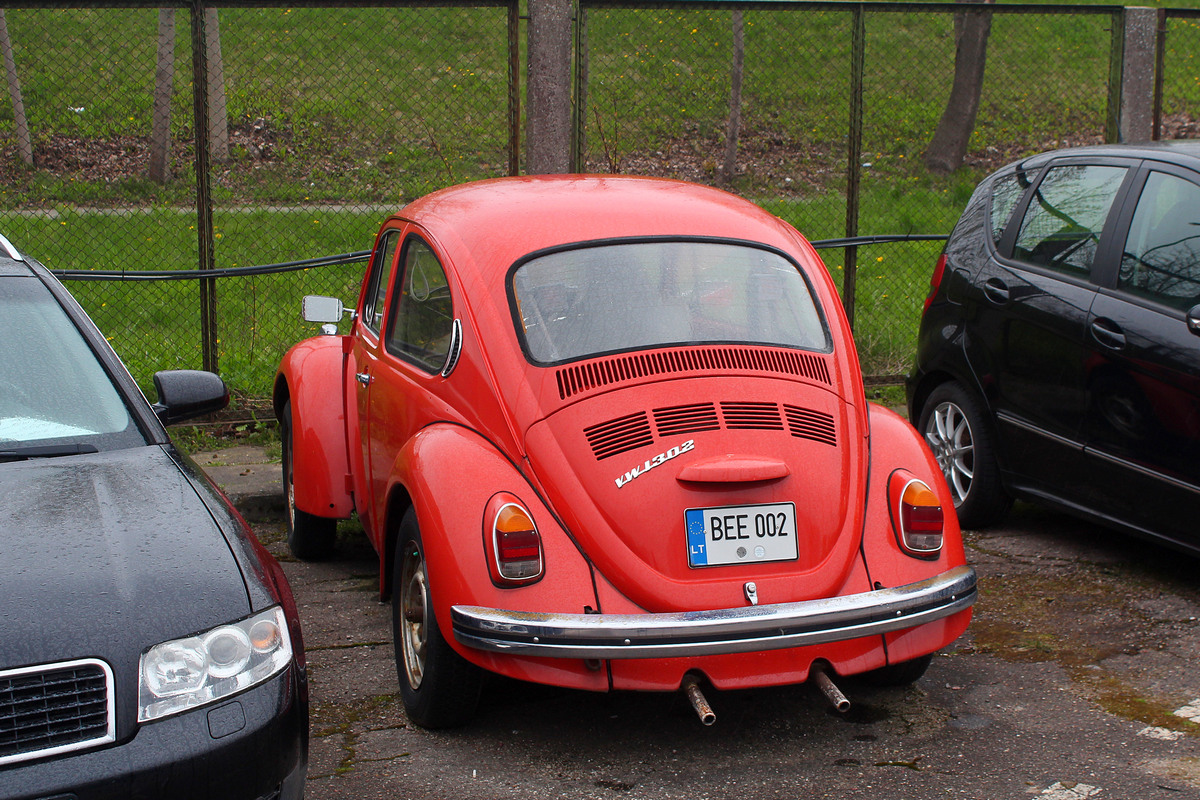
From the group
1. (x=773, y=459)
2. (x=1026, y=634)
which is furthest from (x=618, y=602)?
(x=1026, y=634)

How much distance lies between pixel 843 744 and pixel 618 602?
2.82 feet

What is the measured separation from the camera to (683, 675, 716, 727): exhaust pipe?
3086 mm

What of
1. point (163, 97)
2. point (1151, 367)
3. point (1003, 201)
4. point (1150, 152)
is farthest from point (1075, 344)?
point (163, 97)

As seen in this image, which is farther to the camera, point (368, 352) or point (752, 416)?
point (368, 352)

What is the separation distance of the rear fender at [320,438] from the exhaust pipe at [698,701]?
2146 millimetres

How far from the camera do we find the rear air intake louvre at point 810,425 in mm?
3572

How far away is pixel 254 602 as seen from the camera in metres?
2.59

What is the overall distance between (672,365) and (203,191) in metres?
4.60

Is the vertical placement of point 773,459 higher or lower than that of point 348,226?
lower

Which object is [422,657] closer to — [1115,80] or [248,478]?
[248,478]

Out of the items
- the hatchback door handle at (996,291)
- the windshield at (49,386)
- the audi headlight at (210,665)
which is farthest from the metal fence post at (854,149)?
the audi headlight at (210,665)

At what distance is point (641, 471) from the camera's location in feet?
11.0

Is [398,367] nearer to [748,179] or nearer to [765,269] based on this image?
[765,269]

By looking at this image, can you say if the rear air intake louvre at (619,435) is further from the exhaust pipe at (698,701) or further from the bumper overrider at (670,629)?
the exhaust pipe at (698,701)
